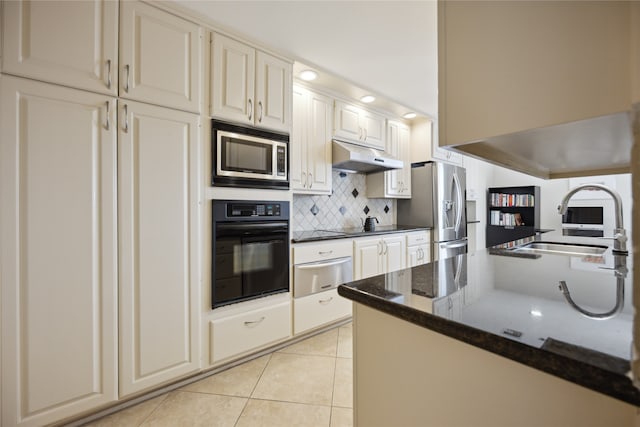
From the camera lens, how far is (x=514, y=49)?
1.71ft

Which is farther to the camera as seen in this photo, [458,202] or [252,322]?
[458,202]

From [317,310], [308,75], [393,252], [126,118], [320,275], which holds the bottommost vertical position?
[317,310]

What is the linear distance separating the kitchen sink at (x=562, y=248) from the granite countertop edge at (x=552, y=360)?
1246 millimetres

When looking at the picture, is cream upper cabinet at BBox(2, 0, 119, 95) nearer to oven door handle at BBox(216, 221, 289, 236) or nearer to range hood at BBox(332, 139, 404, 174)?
oven door handle at BBox(216, 221, 289, 236)

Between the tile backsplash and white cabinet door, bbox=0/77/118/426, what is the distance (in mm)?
1662

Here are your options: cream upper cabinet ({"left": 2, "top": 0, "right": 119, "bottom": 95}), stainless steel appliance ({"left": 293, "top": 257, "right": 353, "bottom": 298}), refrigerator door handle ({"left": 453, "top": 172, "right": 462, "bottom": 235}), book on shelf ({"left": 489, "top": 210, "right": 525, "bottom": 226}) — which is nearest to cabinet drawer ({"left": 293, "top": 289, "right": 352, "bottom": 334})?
stainless steel appliance ({"left": 293, "top": 257, "right": 353, "bottom": 298})

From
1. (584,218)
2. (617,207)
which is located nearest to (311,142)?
(617,207)

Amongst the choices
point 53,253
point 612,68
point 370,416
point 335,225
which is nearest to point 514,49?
point 612,68

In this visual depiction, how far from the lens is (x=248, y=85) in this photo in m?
1.93

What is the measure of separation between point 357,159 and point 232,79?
1294 millimetres

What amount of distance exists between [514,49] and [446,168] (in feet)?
10.9

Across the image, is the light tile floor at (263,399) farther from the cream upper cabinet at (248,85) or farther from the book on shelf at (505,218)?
the book on shelf at (505,218)

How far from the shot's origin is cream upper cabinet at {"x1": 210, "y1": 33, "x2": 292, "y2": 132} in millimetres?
1794

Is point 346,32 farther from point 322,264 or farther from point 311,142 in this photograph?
point 322,264
